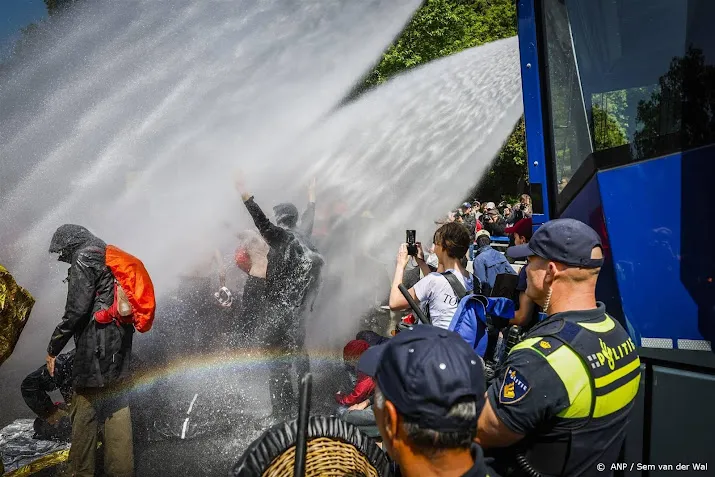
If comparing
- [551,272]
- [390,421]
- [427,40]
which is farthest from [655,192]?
[427,40]

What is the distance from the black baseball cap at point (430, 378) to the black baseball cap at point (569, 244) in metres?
1.06

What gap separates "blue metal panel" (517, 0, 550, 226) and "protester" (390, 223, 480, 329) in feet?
2.35

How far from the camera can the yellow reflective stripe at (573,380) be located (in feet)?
6.27

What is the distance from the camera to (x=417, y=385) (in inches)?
51.4

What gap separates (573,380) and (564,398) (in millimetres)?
78

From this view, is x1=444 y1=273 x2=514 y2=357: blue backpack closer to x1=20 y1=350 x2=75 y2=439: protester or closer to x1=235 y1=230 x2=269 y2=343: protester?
x1=235 y1=230 x2=269 y2=343: protester

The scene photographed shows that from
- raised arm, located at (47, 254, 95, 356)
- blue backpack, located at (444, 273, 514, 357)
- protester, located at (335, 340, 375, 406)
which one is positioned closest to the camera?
blue backpack, located at (444, 273, 514, 357)

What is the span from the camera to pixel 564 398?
1894 millimetres

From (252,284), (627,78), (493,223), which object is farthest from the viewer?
(493,223)

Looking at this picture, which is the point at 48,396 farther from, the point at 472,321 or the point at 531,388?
the point at 531,388

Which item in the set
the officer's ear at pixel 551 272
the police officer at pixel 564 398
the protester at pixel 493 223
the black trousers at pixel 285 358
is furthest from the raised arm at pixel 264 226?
the protester at pixel 493 223

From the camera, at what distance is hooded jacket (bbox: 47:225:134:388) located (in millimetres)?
4027

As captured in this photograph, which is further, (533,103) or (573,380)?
(533,103)

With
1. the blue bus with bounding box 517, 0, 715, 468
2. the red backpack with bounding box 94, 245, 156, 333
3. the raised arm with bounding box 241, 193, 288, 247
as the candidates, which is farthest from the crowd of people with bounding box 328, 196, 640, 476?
the raised arm with bounding box 241, 193, 288, 247
